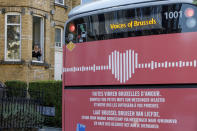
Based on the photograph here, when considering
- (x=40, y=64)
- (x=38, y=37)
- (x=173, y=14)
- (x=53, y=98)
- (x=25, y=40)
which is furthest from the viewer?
(x=38, y=37)

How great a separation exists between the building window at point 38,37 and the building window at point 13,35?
3.13ft

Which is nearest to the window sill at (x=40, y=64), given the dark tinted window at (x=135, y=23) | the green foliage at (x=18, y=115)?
the green foliage at (x=18, y=115)

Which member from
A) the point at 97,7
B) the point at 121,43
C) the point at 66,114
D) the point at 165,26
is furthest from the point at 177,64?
the point at 66,114

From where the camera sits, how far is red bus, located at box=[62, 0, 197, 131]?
14.2ft

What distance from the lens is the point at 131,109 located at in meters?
4.67

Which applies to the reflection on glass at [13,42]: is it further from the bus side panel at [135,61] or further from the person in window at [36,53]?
the bus side panel at [135,61]

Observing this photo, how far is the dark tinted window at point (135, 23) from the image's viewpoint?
445cm

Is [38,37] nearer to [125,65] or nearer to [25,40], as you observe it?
[25,40]

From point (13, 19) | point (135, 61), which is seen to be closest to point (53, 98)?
point (13, 19)

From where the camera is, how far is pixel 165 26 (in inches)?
181

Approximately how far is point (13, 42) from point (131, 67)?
12.9m

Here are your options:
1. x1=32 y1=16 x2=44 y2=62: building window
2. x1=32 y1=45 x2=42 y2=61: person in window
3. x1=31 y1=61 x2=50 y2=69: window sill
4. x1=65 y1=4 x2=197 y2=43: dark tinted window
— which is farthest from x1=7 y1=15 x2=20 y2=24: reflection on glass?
x1=65 y1=4 x2=197 y2=43: dark tinted window

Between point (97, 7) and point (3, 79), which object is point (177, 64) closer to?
point (97, 7)

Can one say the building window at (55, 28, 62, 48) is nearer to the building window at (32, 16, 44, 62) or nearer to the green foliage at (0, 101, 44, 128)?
the building window at (32, 16, 44, 62)
